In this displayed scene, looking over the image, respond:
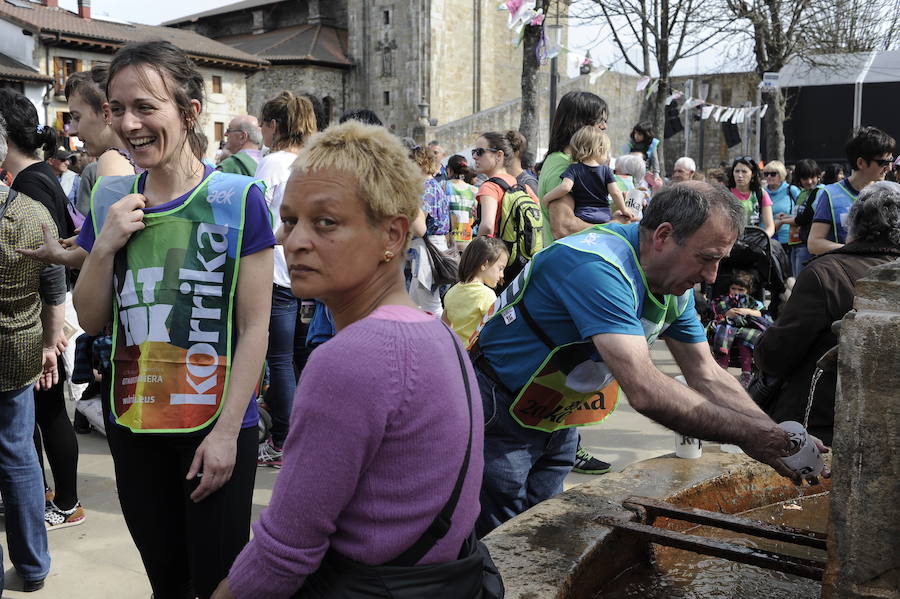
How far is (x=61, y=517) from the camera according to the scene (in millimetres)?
4293

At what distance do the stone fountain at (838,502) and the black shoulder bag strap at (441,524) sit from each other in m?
1.01

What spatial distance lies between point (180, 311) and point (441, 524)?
4.07 ft

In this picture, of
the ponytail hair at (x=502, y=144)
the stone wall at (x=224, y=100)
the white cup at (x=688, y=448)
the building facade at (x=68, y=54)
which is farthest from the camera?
the stone wall at (x=224, y=100)

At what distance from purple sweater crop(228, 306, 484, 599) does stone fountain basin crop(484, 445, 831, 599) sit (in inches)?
42.6

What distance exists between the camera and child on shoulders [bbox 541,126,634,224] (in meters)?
5.59

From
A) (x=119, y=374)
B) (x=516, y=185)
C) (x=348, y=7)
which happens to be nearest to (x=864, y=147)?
(x=516, y=185)

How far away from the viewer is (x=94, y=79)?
11.6 ft

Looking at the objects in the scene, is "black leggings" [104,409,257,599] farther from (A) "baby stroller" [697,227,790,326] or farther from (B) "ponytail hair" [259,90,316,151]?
(A) "baby stroller" [697,227,790,326]

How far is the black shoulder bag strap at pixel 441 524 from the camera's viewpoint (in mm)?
1415

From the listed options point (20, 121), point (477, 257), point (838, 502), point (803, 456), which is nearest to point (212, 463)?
point (838, 502)

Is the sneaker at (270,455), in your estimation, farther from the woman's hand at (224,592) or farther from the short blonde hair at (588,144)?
the woman's hand at (224,592)

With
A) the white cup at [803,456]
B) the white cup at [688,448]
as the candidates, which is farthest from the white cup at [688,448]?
the white cup at [803,456]

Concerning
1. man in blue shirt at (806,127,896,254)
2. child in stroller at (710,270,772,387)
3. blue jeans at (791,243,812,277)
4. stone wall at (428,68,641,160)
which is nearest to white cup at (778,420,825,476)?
man in blue shirt at (806,127,896,254)

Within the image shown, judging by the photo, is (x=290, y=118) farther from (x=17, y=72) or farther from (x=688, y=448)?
(x=17, y=72)
